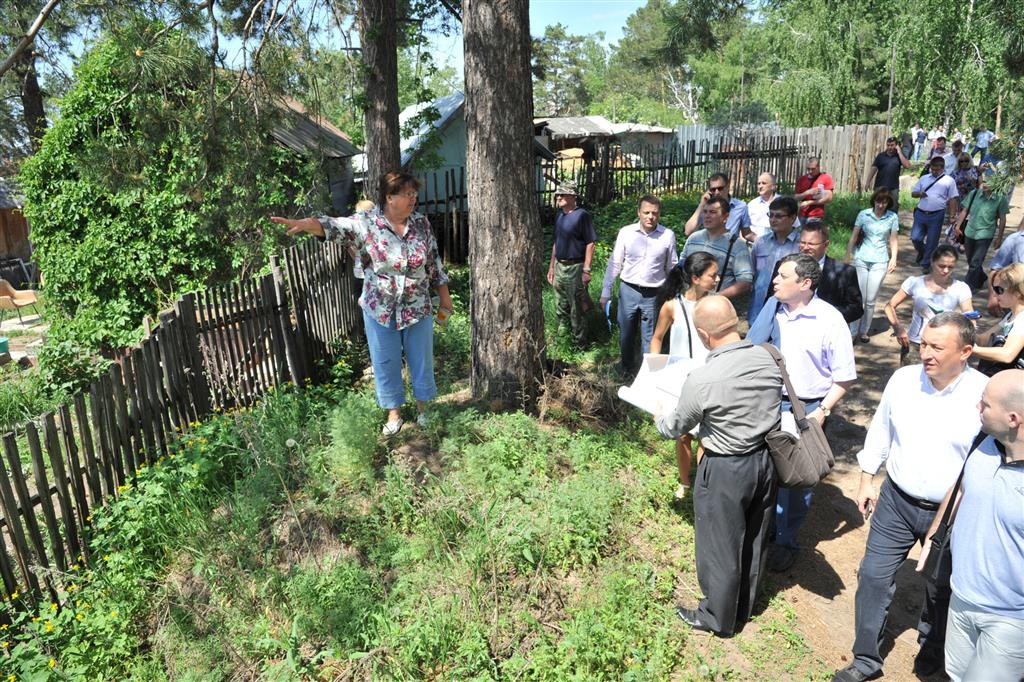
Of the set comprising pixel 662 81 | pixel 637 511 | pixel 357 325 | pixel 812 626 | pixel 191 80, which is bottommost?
pixel 812 626

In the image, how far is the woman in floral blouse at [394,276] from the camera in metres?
4.52

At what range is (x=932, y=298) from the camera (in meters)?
5.04

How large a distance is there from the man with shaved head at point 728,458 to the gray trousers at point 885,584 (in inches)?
19.5

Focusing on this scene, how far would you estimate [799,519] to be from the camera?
405 centimetres

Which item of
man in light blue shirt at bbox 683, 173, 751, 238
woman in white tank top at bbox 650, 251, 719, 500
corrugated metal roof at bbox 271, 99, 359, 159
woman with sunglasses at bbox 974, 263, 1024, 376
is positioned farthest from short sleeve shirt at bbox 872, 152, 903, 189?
corrugated metal roof at bbox 271, 99, 359, 159

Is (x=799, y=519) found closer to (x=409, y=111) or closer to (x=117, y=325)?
(x=117, y=325)

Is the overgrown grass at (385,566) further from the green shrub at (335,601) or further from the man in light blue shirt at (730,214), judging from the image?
the man in light blue shirt at (730,214)

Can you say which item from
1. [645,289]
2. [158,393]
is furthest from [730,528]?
[158,393]

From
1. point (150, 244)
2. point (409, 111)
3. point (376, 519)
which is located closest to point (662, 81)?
point (409, 111)

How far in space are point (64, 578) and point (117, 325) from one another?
7.96 m

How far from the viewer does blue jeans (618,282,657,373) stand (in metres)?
5.90

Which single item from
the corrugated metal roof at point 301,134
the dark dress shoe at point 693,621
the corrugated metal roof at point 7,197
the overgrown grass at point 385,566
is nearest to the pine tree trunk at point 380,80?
the corrugated metal roof at point 301,134

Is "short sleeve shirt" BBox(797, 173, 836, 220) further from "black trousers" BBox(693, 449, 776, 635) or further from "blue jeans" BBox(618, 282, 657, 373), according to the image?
"black trousers" BBox(693, 449, 776, 635)

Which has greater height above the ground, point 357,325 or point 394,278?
point 394,278
